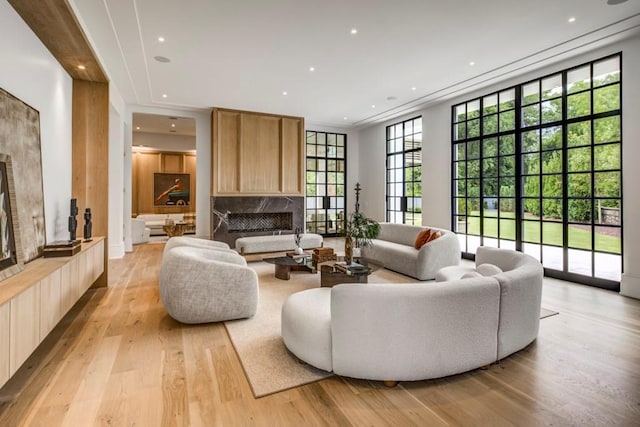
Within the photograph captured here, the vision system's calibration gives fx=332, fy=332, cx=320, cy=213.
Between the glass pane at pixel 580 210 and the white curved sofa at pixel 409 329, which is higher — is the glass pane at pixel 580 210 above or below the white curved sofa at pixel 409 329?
above

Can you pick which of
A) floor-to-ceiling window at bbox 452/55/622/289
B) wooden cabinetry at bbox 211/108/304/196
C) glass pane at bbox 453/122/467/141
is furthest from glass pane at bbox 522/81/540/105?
wooden cabinetry at bbox 211/108/304/196

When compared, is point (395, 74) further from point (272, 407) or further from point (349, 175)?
point (272, 407)

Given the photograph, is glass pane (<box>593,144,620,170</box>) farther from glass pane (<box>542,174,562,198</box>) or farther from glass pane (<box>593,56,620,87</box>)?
glass pane (<box>593,56,620,87</box>)

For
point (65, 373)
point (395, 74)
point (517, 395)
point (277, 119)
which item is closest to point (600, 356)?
point (517, 395)

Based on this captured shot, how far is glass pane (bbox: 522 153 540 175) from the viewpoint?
5.31 metres

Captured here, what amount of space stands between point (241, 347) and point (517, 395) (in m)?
2.01

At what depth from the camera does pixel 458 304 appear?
219 cm

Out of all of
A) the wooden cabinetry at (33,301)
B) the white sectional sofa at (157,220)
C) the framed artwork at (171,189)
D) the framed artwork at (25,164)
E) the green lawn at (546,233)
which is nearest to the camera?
the wooden cabinetry at (33,301)

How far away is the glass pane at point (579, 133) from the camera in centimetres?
467

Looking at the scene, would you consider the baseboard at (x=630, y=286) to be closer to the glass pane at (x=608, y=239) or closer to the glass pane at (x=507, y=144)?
the glass pane at (x=608, y=239)

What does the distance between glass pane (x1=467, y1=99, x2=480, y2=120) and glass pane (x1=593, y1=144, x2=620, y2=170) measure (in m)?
2.21

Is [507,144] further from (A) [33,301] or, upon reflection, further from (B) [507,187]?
(A) [33,301]

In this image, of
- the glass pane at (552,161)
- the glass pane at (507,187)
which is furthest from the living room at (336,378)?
the glass pane at (507,187)

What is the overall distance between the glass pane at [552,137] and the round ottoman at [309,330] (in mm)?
4556
